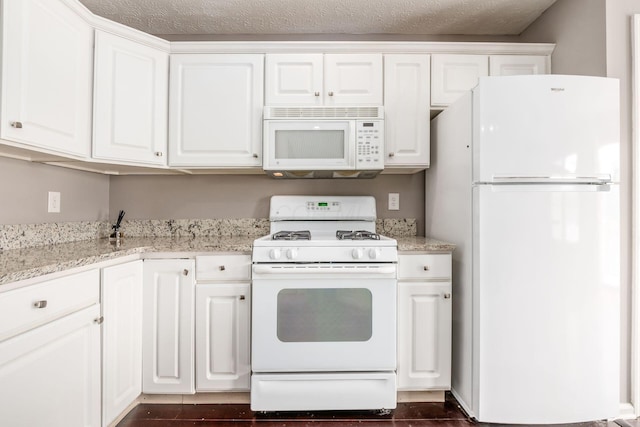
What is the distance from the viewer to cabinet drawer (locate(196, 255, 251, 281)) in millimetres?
1875

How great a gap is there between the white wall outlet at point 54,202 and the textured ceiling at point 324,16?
47.9 inches

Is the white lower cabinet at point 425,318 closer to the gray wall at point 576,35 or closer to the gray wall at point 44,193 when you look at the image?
the gray wall at point 576,35

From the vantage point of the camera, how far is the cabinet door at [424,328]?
6.24 ft

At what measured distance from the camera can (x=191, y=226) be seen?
2471 mm

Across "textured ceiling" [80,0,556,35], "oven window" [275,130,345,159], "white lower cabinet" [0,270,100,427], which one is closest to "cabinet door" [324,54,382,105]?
"oven window" [275,130,345,159]

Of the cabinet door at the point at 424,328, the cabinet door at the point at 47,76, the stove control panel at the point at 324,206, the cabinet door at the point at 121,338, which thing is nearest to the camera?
the cabinet door at the point at 47,76

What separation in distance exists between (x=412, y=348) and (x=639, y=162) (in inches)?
59.6

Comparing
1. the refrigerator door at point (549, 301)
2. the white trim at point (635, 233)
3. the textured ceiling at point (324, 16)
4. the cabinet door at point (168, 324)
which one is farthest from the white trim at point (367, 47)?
the cabinet door at point (168, 324)

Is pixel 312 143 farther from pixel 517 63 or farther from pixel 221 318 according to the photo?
pixel 517 63

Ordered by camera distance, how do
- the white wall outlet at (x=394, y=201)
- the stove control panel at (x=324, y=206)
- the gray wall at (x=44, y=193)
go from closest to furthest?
1. the gray wall at (x=44, y=193)
2. the stove control panel at (x=324, y=206)
3. the white wall outlet at (x=394, y=201)

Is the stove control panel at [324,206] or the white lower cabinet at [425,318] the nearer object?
the white lower cabinet at [425,318]

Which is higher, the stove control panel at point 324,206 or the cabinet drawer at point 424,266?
the stove control panel at point 324,206

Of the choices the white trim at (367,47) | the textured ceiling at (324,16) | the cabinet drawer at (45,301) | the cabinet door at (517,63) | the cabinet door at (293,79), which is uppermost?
the textured ceiling at (324,16)

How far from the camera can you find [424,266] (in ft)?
6.27
